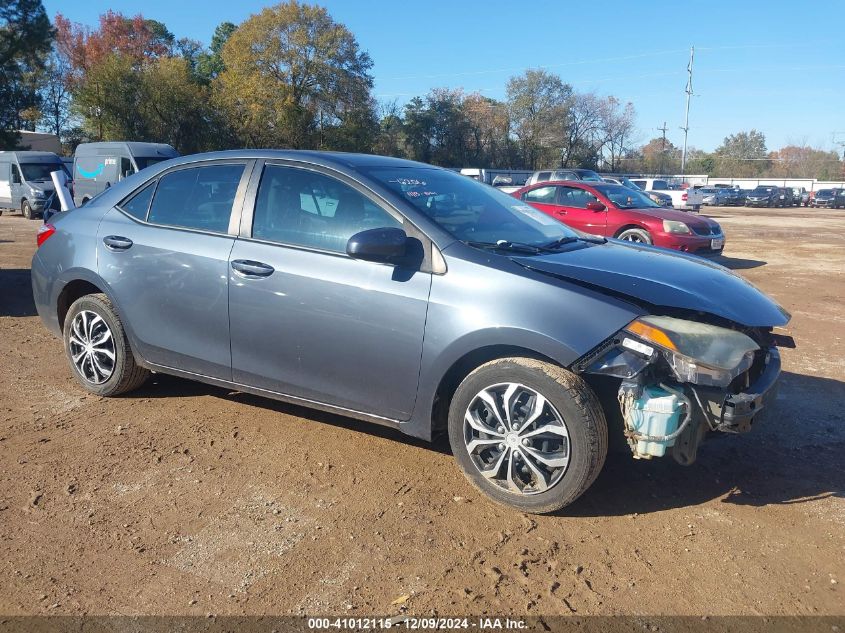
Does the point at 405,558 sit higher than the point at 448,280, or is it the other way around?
the point at 448,280

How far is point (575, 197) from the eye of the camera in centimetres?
1318

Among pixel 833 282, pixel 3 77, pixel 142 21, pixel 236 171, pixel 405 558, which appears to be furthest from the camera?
pixel 142 21

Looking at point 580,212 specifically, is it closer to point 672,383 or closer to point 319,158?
point 319,158

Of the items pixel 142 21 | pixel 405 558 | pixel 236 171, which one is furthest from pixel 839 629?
pixel 142 21

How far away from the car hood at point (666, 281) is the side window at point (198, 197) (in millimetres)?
1846

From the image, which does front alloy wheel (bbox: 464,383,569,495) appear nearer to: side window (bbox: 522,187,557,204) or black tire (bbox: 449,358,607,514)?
black tire (bbox: 449,358,607,514)

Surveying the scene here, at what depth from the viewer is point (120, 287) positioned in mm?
4504

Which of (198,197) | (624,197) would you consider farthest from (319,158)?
(624,197)

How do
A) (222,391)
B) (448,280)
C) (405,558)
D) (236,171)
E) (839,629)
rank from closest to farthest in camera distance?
(839,629) → (405,558) → (448,280) → (236,171) → (222,391)

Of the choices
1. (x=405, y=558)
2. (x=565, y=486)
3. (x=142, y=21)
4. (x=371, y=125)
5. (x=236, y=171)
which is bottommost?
(x=405, y=558)

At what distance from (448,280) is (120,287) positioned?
231 centimetres

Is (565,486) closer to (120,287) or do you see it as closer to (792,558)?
(792,558)

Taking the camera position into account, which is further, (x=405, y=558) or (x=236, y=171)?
(x=236, y=171)

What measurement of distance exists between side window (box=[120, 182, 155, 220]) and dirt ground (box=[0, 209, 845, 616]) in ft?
4.13
